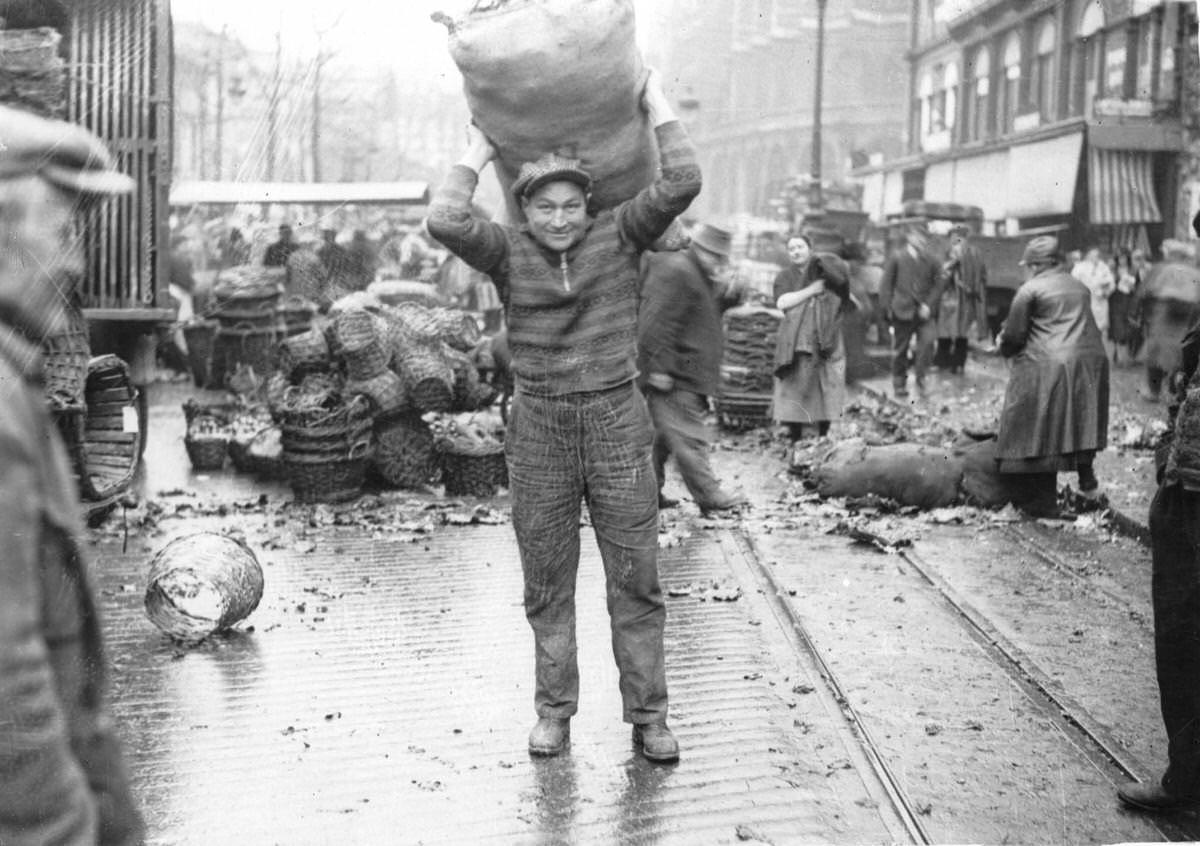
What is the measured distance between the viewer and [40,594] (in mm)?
2455

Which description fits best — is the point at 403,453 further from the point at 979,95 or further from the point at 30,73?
the point at 979,95

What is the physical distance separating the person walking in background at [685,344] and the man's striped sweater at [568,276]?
3618mm

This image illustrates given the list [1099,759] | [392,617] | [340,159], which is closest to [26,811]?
[1099,759]

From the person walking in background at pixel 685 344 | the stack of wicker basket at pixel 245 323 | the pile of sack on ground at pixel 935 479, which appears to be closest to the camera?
the person walking in background at pixel 685 344

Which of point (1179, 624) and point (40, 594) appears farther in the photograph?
point (1179, 624)

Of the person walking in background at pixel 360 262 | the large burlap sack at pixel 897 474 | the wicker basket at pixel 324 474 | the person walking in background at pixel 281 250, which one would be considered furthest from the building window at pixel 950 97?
the wicker basket at pixel 324 474

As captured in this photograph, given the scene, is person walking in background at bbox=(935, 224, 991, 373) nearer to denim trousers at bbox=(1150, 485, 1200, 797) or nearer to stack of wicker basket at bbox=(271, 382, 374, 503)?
stack of wicker basket at bbox=(271, 382, 374, 503)

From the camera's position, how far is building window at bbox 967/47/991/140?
29.6 meters

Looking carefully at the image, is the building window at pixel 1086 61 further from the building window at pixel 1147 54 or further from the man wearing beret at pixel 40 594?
the man wearing beret at pixel 40 594

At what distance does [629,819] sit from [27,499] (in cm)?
245

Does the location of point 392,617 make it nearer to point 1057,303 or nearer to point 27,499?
point 27,499

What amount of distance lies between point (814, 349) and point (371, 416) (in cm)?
395

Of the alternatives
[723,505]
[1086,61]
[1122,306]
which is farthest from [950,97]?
[723,505]

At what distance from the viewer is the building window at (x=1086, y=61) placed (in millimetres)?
22500
